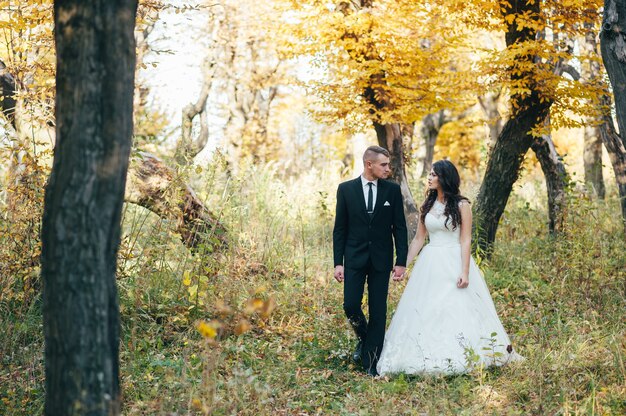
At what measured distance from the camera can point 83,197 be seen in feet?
11.0

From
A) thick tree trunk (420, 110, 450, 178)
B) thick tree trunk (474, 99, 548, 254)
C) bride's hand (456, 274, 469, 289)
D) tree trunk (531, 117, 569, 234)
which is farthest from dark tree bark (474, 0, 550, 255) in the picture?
thick tree trunk (420, 110, 450, 178)

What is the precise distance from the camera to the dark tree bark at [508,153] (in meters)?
10.4

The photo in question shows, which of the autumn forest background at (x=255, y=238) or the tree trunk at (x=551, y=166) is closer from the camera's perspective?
the autumn forest background at (x=255, y=238)

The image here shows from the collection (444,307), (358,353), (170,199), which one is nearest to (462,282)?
(444,307)

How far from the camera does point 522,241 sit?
11836mm

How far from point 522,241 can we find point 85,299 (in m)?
9.75

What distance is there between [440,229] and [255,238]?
340cm

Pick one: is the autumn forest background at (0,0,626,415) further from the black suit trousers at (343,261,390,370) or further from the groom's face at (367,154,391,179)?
the groom's face at (367,154,391,179)

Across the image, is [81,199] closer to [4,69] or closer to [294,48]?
[4,69]

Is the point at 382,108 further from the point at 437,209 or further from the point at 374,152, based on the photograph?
the point at 374,152

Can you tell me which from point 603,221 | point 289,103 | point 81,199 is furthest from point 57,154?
point 289,103

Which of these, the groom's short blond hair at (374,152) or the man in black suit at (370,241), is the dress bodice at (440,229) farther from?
the groom's short blond hair at (374,152)

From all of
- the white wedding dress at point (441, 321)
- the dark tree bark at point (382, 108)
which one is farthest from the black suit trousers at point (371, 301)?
the dark tree bark at point (382, 108)

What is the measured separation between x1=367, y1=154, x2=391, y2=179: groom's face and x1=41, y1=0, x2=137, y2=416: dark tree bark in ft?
10.5
